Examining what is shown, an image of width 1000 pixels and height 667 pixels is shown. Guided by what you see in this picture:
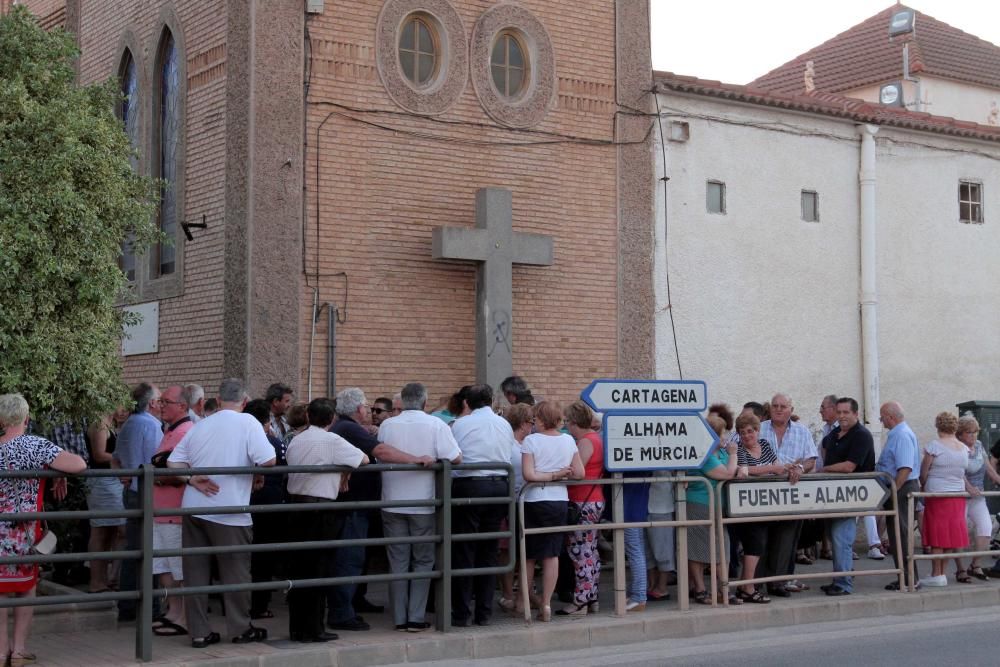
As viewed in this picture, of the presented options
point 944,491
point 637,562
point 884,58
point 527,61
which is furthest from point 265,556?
point 884,58

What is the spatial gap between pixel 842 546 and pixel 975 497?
2.05 m

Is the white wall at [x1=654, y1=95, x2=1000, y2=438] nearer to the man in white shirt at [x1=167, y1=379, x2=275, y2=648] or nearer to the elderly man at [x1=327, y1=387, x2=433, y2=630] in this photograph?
the elderly man at [x1=327, y1=387, x2=433, y2=630]

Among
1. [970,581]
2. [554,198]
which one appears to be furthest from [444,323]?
[970,581]

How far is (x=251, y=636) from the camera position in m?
9.75

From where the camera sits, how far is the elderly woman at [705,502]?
38.1ft

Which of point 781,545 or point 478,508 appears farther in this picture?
point 781,545

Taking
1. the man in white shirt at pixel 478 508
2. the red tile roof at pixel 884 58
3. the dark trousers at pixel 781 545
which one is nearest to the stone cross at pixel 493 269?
the dark trousers at pixel 781 545

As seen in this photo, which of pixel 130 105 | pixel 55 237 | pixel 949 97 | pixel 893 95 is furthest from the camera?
pixel 949 97

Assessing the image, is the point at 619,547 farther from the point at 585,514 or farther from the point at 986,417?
the point at 986,417

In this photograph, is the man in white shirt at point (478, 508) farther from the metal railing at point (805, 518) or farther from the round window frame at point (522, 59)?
the round window frame at point (522, 59)

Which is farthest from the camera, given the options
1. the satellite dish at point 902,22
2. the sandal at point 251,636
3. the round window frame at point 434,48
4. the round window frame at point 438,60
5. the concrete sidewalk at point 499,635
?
the satellite dish at point 902,22

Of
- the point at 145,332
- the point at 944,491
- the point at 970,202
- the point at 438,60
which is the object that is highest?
the point at 438,60

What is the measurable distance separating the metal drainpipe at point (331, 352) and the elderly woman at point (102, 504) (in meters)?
3.70

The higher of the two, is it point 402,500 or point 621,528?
point 402,500
